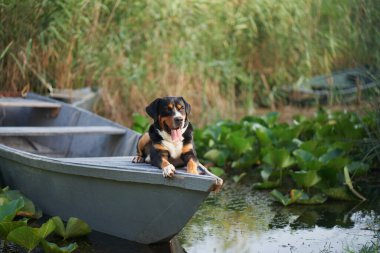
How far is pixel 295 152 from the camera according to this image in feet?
18.6

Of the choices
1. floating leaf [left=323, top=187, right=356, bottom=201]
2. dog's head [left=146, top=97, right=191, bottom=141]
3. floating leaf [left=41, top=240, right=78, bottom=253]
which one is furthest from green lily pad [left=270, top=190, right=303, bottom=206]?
floating leaf [left=41, top=240, right=78, bottom=253]

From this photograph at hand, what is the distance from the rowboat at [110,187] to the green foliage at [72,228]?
163 mm

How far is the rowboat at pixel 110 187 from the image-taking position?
3.83 metres

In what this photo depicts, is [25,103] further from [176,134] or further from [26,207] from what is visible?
[176,134]

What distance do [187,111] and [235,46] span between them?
5.93 meters

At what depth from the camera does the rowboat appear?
3.83m

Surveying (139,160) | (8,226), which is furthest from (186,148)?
(8,226)

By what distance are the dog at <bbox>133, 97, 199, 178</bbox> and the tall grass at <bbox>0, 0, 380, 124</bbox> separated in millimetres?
2227

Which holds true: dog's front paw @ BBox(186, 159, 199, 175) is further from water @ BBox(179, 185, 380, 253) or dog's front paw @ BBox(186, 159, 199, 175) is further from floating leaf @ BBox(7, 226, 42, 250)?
floating leaf @ BBox(7, 226, 42, 250)

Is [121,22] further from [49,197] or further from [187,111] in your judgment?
[187,111]

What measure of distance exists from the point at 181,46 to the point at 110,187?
4431 mm

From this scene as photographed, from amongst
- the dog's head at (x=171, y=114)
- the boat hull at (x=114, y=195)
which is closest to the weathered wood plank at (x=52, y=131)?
the boat hull at (x=114, y=195)

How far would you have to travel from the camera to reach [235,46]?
32.1 ft

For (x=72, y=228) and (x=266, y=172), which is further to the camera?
(x=266, y=172)
